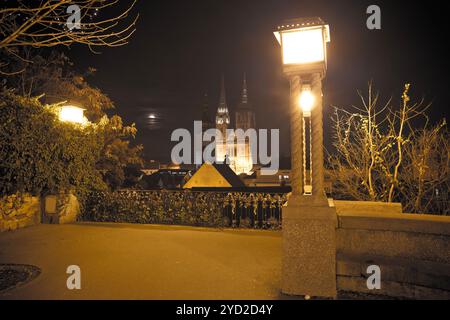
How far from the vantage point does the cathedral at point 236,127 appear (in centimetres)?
12650

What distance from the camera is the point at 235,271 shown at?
6.12 meters

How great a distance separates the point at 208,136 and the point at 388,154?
12517cm

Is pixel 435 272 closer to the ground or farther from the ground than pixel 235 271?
farther from the ground

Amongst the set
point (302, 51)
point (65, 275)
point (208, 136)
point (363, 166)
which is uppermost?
point (208, 136)

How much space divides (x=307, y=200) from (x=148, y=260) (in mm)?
3535

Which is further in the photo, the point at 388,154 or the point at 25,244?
the point at 388,154

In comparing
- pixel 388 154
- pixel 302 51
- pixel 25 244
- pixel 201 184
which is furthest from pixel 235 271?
pixel 201 184

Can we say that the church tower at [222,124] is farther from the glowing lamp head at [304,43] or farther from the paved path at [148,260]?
the glowing lamp head at [304,43]

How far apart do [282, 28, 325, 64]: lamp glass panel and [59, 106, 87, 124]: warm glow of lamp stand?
24.7ft

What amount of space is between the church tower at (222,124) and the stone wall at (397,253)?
12121 cm

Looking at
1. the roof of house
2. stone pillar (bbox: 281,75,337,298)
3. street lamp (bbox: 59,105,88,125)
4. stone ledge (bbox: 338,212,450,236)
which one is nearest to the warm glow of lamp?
street lamp (bbox: 59,105,88,125)
